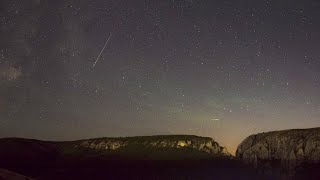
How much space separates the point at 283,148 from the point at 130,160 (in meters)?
56.8

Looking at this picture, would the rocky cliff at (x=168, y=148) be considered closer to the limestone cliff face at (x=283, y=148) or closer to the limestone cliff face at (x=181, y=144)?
the limestone cliff face at (x=181, y=144)

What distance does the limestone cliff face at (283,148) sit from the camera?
357 ft

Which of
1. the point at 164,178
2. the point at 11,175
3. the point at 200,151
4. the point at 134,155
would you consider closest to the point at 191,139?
the point at 200,151

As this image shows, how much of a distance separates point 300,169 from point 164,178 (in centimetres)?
3393

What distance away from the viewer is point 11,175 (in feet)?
108

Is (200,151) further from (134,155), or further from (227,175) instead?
(227,175)

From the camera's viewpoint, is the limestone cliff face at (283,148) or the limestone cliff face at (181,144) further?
the limestone cliff face at (181,144)

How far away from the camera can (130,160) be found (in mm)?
154375

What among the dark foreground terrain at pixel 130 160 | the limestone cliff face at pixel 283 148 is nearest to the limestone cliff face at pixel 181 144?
the dark foreground terrain at pixel 130 160

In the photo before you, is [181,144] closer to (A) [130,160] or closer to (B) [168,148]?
(B) [168,148]

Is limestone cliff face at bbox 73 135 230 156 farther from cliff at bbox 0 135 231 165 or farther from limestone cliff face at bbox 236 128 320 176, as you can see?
limestone cliff face at bbox 236 128 320 176

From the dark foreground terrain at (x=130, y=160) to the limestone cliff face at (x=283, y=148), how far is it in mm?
4911

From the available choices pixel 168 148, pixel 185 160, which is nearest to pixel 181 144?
pixel 168 148

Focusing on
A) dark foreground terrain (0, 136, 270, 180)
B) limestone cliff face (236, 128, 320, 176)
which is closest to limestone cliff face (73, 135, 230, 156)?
dark foreground terrain (0, 136, 270, 180)
